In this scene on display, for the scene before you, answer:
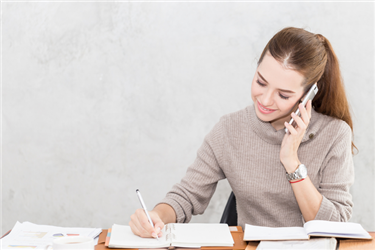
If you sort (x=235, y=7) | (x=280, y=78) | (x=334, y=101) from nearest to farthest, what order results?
(x=280, y=78), (x=334, y=101), (x=235, y=7)

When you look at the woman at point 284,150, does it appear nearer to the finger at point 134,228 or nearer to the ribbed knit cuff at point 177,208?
the ribbed knit cuff at point 177,208

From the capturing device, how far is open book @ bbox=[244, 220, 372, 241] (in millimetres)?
856

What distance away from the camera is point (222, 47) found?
2.09 m

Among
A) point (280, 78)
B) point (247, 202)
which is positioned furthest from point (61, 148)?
point (280, 78)

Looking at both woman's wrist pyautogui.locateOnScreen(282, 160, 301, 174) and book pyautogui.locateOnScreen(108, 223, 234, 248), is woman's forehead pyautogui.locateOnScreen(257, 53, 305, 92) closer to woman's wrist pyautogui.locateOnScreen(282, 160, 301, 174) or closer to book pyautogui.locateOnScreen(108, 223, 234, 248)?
woman's wrist pyautogui.locateOnScreen(282, 160, 301, 174)

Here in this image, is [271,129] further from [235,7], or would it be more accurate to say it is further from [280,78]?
[235,7]

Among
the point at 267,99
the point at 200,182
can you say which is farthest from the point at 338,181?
the point at 200,182

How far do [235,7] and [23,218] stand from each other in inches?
72.8

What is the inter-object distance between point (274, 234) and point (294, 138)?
440 millimetres

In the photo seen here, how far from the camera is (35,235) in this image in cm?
95

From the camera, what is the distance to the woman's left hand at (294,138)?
1.22 metres

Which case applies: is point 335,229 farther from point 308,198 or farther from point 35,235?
point 35,235

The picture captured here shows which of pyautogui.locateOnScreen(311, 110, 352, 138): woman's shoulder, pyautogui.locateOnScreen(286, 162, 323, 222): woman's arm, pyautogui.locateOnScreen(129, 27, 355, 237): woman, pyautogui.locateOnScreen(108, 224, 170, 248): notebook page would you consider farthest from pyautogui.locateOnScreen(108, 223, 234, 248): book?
pyautogui.locateOnScreen(311, 110, 352, 138): woman's shoulder

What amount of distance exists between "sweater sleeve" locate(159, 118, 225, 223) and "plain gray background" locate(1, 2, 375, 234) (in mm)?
719
